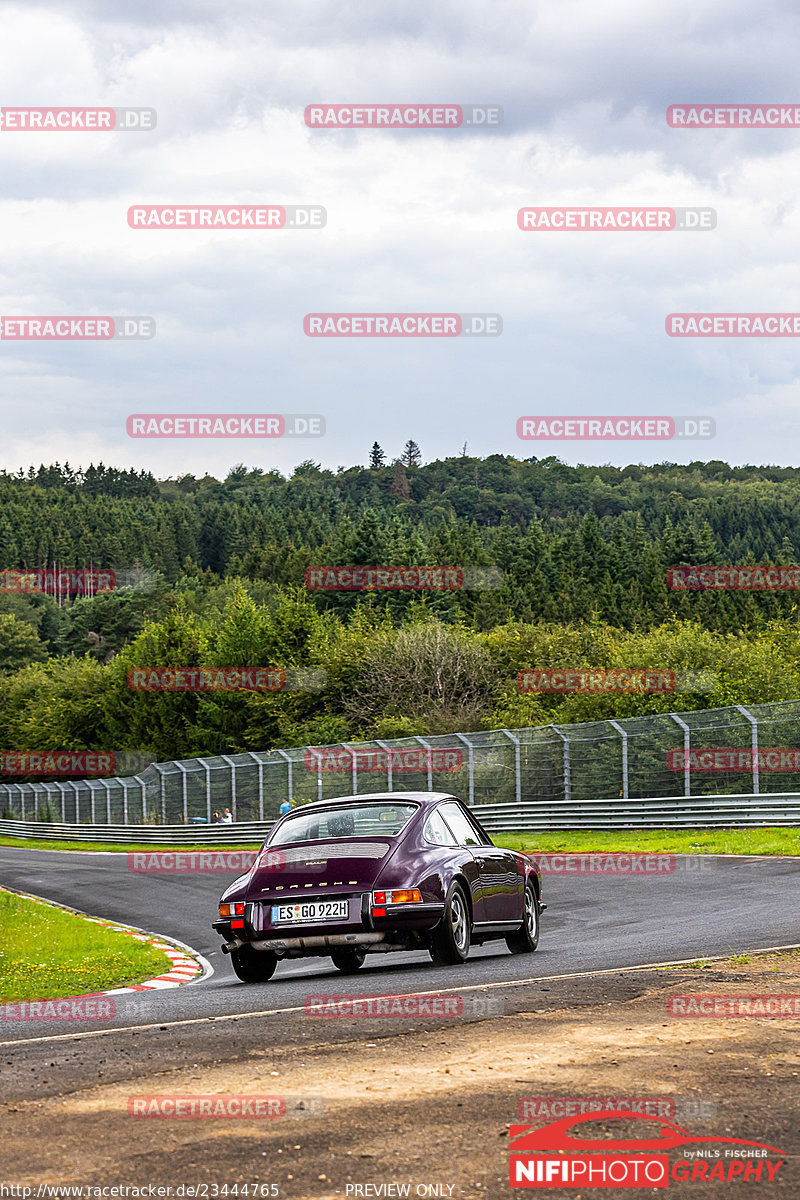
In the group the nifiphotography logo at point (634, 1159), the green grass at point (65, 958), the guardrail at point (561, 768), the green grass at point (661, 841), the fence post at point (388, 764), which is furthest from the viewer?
the fence post at point (388, 764)

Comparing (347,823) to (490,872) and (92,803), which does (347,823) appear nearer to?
(490,872)

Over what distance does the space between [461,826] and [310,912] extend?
189cm

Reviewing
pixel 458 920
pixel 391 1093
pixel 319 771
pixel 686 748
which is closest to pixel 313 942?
pixel 458 920

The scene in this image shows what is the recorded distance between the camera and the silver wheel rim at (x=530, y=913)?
1163cm

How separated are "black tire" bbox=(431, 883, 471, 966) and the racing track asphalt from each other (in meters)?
0.14

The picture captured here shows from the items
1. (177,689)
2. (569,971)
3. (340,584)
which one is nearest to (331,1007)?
(569,971)

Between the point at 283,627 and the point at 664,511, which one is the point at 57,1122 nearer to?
the point at 283,627

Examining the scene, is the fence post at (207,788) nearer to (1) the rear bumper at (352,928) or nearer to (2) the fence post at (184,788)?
(2) the fence post at (184,788)

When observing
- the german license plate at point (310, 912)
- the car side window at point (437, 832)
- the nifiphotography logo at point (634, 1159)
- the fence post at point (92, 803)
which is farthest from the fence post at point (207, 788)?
the nifiphotography logo at point (634, 1159)

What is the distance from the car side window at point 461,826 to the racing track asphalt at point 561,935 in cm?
98

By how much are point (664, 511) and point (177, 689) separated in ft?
348

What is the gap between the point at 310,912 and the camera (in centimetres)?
992

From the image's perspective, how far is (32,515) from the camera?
627 feet

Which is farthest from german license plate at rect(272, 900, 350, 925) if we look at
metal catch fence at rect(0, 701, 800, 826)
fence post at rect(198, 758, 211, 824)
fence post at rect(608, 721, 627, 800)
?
fence post at rect(198, 758, 211, 824)
